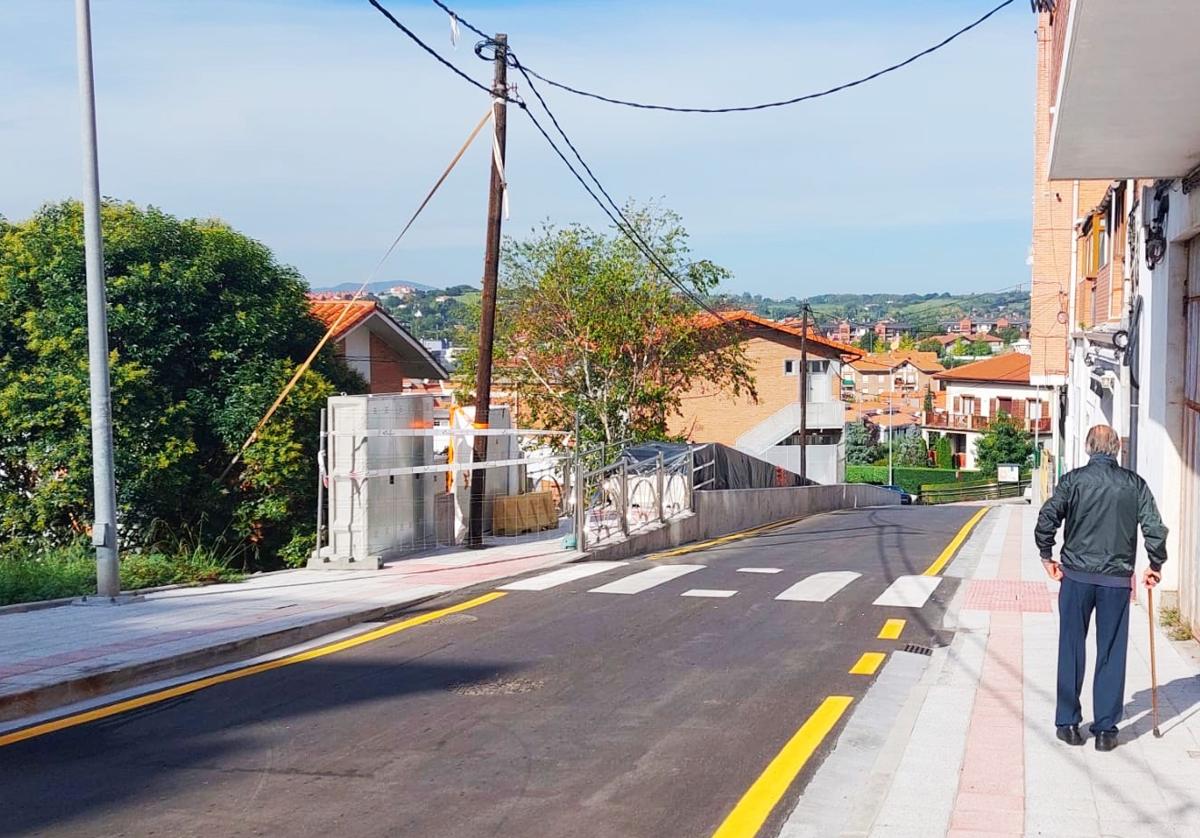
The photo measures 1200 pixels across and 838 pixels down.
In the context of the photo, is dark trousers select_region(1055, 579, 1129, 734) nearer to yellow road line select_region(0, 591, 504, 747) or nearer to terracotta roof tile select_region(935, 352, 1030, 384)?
yellow road line select_region(0, 591, 504, 747)

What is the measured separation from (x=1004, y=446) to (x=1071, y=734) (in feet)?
246

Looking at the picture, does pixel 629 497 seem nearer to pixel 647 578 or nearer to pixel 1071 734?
pixel 647 578

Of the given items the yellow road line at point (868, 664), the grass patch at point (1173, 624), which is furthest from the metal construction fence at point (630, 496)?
the grass patch at point (1173, 624)

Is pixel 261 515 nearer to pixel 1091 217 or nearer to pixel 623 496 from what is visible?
pixel 623 496

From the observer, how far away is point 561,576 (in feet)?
47.7

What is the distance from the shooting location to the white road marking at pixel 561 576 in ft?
44.4

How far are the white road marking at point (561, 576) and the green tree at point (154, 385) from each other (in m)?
5.78

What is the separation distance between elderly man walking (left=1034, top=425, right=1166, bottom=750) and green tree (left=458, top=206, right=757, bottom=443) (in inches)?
1042

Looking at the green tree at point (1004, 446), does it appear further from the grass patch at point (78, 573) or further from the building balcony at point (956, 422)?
the grass patch at point (78, 573)

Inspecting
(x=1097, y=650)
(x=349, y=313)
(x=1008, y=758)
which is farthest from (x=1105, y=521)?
(x=349, y=313)

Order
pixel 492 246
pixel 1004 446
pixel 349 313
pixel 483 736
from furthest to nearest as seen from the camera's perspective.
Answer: pixel 1004 446
pixel 349 313
pixel 492 246
pixel 483 736

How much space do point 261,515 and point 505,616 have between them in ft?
29.8

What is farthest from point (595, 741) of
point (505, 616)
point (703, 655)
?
point (505, 616)

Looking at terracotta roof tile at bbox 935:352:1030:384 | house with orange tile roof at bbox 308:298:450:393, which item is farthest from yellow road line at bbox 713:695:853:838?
terracotta roof tile at bbox 935:352:1030:384
